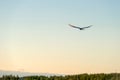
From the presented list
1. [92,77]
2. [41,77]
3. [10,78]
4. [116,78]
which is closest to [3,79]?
[10,78]

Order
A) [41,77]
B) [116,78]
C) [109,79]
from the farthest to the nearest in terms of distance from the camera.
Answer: [41,77], [109,79], [116,78]

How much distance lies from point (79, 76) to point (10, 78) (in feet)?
117

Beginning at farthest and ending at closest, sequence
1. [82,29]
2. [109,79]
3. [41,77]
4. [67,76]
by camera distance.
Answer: [41,77] < [67,76] < [109,79] < [82,29]

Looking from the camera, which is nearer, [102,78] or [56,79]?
[102,78]

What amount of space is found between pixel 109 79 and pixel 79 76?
12.2 metres

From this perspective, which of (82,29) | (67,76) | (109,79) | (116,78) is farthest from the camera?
(67,76)

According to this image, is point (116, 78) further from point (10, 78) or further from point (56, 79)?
point (10, 78)

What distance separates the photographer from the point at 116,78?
129m

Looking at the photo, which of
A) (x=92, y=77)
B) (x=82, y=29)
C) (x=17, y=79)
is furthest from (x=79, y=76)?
(x=82, y=29)

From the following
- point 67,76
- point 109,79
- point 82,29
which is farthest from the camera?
point 67,76

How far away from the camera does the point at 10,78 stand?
550ft

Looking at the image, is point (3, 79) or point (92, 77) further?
point (3, 79)

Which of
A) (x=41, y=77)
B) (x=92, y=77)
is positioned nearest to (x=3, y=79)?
(x=41, y=77)

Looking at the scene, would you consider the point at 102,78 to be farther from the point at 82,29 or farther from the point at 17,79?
the point at 82,29
